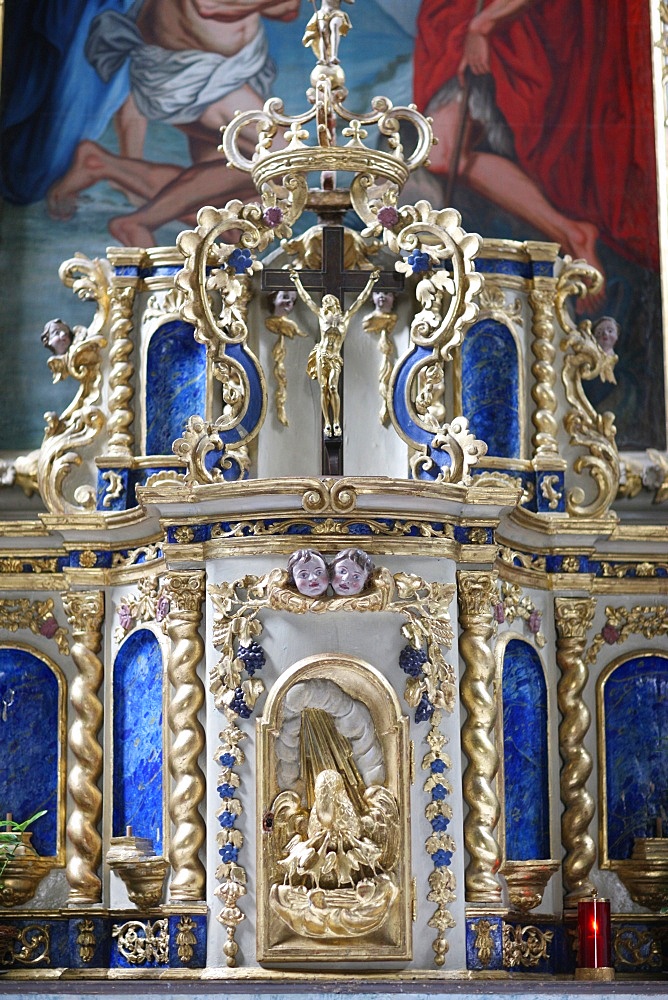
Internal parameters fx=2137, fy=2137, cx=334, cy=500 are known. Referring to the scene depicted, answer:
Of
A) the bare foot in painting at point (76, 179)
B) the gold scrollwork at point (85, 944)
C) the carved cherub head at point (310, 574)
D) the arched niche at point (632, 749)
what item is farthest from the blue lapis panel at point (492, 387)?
the gold scrollwork at point (85, 944)

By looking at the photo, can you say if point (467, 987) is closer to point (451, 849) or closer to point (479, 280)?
point (451, 849)

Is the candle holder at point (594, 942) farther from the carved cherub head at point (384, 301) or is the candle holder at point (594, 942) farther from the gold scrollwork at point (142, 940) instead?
the carved cherub head at point (384, 301)

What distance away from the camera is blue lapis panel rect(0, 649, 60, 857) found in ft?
53.9

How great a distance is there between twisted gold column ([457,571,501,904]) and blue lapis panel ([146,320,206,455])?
9.15 ft

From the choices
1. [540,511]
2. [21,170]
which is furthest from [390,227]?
[21,170]

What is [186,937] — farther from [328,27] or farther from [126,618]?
[328,27]

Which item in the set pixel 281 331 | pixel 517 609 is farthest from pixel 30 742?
pixel 517 609

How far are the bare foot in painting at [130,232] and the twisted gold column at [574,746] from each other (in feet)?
15.5

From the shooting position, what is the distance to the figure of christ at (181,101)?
18.2 metres

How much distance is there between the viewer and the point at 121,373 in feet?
55.0

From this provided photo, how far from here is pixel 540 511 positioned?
54.6 feet

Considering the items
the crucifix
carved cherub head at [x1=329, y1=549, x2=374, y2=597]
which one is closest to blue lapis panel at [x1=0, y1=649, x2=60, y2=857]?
the crucifix

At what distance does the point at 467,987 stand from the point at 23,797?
4.35 meters

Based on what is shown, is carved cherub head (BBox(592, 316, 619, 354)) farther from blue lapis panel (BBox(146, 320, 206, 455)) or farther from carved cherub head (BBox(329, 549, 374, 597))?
carved cherub head (BBox(329, 549, 374, 597))
